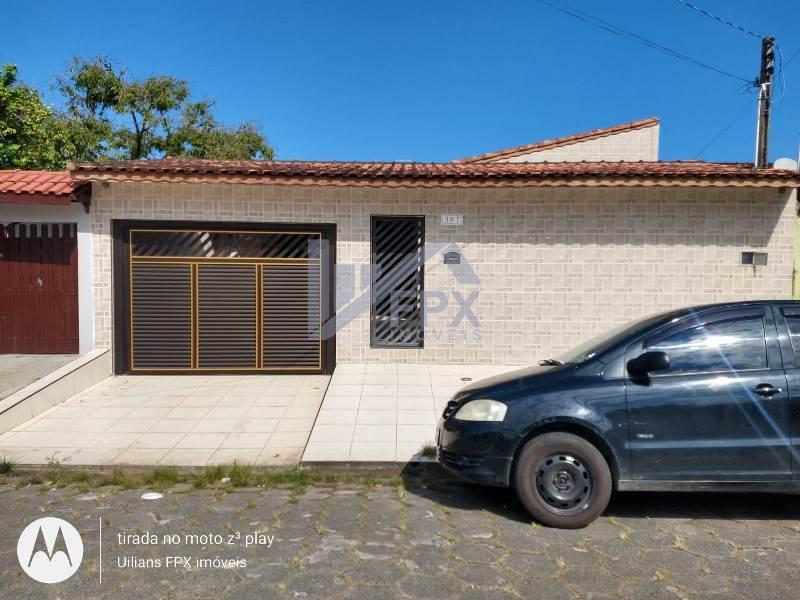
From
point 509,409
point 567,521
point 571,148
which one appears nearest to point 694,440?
point 567,521

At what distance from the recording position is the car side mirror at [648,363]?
3.50 meters

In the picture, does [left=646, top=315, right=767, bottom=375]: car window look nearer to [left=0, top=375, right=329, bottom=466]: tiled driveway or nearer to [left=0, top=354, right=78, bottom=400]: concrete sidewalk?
[left=0, top=375, right=329, bottom=466]: tiled driveway

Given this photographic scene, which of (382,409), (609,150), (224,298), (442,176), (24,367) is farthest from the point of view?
(609,150)

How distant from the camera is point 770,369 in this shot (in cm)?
359

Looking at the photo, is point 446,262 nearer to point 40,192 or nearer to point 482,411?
point 482,411

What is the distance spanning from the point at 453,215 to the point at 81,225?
5.83 meters

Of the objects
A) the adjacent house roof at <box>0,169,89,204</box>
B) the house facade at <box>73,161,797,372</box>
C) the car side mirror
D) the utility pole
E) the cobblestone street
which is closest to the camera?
the cobblestone street

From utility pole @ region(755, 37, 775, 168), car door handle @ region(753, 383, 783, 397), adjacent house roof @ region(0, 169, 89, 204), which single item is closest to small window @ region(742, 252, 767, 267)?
utility pole @ region(755, 37, 775, 168)

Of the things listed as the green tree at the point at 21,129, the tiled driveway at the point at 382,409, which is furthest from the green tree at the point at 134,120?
the tiled driveway at the point at 382,409

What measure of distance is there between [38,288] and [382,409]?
5.97 m

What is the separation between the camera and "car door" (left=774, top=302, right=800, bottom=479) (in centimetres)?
351

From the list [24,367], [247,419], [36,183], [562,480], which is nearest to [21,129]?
[36,183]

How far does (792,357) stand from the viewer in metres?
3.61

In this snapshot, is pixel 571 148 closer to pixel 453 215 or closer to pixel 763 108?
pixel 763 108
